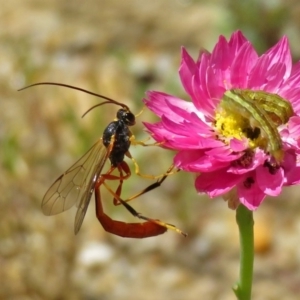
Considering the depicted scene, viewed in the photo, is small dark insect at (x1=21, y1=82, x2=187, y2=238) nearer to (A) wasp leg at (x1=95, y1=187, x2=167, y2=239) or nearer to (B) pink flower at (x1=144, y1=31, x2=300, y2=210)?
(A) wasp leg at (x1=95, y1=187, x2=167, y2=239)

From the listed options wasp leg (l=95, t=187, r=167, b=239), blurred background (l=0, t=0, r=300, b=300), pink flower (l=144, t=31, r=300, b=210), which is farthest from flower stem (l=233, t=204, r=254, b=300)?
blurred background (l=0, t=0, r=300, b=300)

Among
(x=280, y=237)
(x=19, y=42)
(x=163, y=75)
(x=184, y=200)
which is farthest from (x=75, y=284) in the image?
(x=19, y=42)

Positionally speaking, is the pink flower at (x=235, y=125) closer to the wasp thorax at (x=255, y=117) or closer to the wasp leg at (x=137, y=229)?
the wasp thorax at (x=255, y=117)

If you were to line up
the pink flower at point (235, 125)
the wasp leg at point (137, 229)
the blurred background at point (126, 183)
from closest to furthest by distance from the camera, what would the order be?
the pink flower at point (235, 125) < the wasp leg at point (137, 229) < the blurred background at point (126, 183)

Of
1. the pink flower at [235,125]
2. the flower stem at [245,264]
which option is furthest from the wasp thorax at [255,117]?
the flower stem at [245,264]

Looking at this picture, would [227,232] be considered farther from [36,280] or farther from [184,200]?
[36,280]

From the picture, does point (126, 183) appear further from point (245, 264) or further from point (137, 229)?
point (245, 264)

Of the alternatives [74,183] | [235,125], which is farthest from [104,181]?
[235,125]
